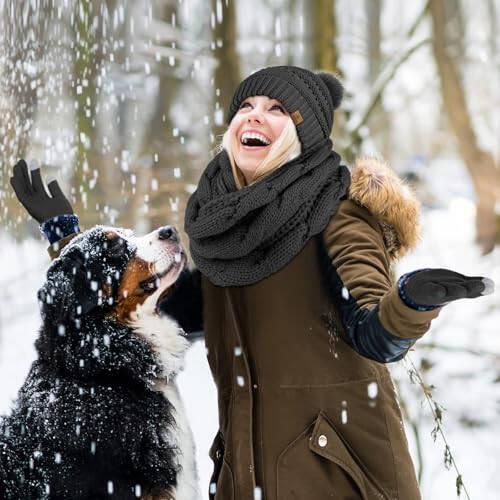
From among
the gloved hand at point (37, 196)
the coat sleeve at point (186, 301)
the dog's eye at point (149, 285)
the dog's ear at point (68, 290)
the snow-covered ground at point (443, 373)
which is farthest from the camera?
the snow-covered ground at point (443, 373)

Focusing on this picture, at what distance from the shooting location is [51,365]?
292cm

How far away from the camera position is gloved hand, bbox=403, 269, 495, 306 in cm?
190

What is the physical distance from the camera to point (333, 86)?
295cm

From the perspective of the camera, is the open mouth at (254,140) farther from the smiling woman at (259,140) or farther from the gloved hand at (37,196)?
the gloved hand at (37,196)

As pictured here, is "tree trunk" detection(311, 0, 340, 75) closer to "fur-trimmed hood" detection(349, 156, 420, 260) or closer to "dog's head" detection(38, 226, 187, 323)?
"dog's head" detection(38, 226, 187, 323)

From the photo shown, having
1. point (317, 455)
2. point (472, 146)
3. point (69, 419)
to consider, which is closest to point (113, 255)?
point (69, 419)

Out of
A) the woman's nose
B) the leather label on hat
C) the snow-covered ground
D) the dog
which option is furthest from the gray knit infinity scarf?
the snow-covered ground

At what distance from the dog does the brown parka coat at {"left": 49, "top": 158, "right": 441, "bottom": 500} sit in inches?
16.1

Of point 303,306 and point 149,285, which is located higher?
point 149,285

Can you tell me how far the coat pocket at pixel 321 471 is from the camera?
2439 millimetres

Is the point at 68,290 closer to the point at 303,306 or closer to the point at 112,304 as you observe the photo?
the point at 112,304

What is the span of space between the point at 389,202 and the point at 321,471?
98 cm

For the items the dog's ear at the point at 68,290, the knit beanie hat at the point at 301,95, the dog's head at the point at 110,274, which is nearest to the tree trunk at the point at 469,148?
the knit beanie hat at the point at 301,95

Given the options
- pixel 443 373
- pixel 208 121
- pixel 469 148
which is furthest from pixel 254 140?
pixel 469 148
